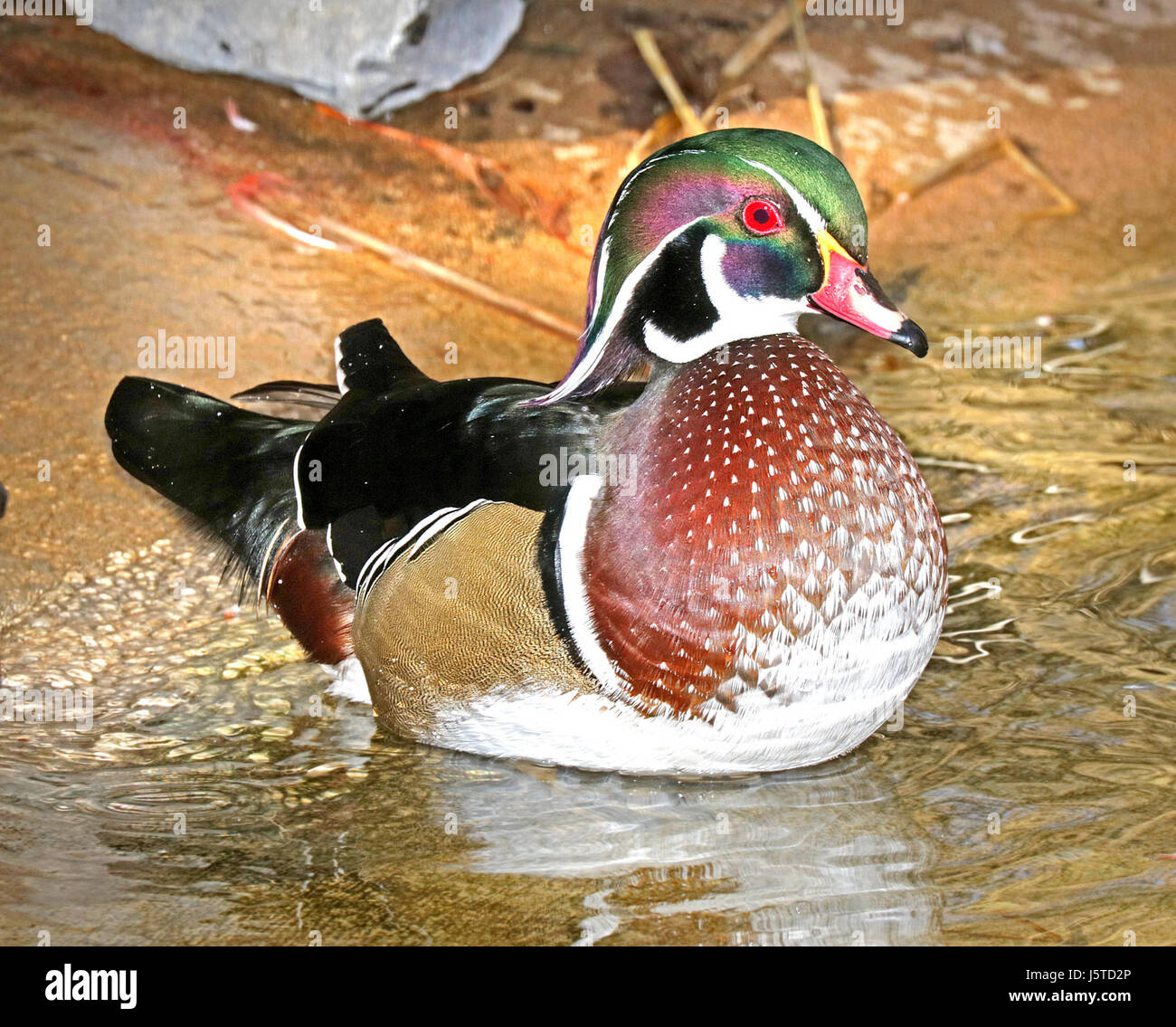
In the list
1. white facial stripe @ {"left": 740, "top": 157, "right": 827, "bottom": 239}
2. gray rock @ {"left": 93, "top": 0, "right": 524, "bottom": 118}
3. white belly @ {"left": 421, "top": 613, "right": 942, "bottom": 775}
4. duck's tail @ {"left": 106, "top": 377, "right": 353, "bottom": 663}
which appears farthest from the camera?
gray rock @ {"left": 93, "top": 0, "right": 524, "bottom": 118}

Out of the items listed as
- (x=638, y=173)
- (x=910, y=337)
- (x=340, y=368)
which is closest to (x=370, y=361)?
(x=340, y=368)

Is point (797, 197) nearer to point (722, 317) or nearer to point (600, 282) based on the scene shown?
point (722, 317)

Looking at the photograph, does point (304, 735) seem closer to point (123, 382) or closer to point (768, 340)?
point (123, 382)

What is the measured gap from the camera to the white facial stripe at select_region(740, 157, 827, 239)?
8.78 feet

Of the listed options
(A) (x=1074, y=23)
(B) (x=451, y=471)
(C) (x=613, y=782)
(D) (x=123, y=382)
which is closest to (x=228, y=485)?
(D) (x=123, y=382)

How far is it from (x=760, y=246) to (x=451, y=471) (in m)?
0.74

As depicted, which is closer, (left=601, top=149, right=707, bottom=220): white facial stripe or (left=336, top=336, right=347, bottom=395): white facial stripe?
(left=601, top=149, right=707, bottom=220): white facial stripe

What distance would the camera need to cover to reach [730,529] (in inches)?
107

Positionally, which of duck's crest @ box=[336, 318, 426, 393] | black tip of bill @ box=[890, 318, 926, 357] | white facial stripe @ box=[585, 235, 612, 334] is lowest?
black tip of bill @ box=[890, 318, 926, 357]

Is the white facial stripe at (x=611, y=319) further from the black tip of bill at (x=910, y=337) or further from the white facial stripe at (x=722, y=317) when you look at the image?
the black tip of bill at (x=910, y=337)

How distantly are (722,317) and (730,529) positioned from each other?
0.41 m

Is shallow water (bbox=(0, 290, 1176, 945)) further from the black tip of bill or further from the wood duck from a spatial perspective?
the black tip of bill

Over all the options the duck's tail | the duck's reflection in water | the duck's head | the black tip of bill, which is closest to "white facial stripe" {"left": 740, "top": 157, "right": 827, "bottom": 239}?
the duck's head

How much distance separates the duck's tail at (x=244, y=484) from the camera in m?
3.24
